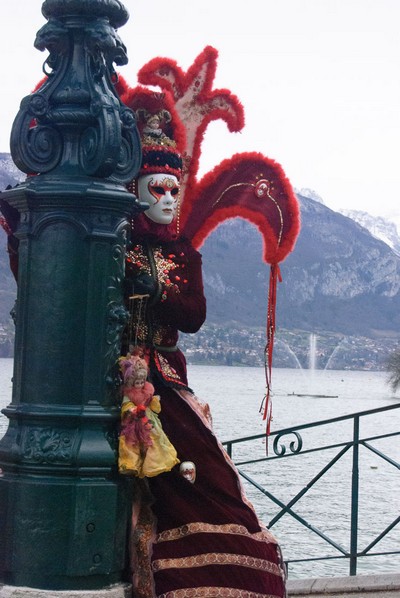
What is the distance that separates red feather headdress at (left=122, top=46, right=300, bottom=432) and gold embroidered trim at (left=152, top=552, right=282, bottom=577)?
98 cm

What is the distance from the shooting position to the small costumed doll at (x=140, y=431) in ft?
16.3

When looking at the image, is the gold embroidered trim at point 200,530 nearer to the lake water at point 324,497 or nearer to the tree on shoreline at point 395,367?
the lake water at point 324,497

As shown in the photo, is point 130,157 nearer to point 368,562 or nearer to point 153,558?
point 153,558

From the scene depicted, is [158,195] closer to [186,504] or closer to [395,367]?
[186,504]

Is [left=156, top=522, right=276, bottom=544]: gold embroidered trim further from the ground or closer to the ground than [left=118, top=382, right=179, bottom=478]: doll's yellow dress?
closer to the ground

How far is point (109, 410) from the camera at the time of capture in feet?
16.1

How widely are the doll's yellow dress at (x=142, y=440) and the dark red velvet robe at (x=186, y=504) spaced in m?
0.20

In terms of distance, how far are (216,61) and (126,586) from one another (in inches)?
105

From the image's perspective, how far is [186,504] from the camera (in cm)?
526

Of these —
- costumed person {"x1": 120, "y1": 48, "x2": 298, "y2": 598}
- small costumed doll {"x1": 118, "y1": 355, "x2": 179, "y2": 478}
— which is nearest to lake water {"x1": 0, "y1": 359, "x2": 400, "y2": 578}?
costumed person {"x1": 120, "y1": 48, "x2": 298, "y2": 598}

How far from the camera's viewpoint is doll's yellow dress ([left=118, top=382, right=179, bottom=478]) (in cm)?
494

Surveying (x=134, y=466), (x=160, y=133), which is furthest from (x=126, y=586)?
(x=160, y=133)

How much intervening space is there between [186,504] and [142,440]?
18.1 inches

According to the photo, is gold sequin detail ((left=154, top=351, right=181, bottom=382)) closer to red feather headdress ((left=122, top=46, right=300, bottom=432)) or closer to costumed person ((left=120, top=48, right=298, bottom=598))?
costumed person ((left=120, top=48, right=298, bottom=598))
